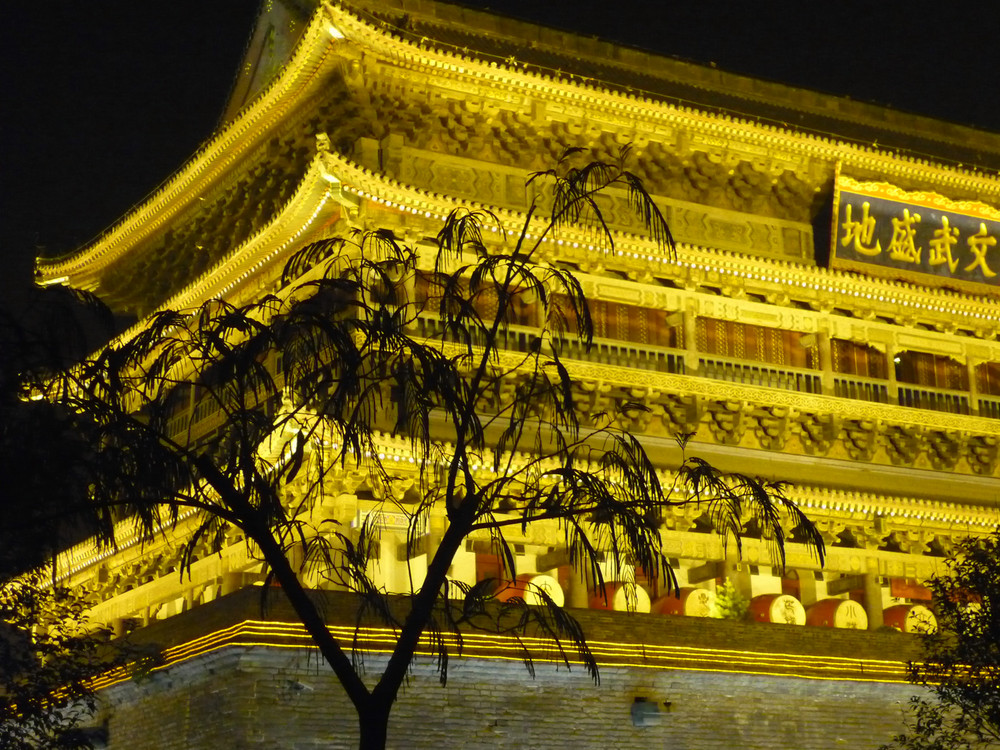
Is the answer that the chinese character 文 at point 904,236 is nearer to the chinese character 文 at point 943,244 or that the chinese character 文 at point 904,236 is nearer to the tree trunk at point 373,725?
the chinese character 文 at point 943,244

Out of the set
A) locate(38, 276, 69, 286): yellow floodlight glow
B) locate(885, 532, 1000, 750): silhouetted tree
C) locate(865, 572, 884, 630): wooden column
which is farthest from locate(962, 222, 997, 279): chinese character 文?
locate(38, 276, 69, 286): yellow floodlight glow

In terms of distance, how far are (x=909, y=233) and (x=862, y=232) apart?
2.76ft

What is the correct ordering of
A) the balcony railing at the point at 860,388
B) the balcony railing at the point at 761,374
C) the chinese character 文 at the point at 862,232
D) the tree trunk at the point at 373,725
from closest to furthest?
the tree trunk at the point at 373,725
the balcony railing at the point at 761,374
the balcony railing at the point at 860,388
the chinese character 文 at the point at 862,232

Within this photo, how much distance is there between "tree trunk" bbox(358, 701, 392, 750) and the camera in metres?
11.1

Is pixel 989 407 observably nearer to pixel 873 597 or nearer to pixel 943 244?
pixel 943 244

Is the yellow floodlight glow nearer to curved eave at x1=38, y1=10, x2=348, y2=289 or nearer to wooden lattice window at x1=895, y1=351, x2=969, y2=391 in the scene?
curved eave at x1=38, y1=10, x2=348, y2=289

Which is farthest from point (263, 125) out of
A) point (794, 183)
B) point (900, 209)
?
point (900, 209)

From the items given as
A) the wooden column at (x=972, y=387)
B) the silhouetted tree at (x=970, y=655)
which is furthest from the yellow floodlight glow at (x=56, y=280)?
the silhouetted tree at (x=970, y=655)

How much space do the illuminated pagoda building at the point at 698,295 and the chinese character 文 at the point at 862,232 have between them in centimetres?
3

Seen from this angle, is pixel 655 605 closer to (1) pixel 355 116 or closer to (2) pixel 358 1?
(1) pixel 355 116

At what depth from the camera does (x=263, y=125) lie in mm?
22438

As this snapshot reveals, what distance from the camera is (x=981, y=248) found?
23.9 m

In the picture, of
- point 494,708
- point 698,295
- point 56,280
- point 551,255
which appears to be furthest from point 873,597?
point 56,280

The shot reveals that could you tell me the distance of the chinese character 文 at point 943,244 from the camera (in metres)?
23.4
